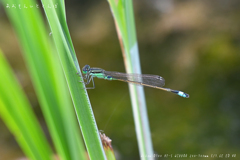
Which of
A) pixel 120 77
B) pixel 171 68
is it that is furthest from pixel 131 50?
pixel 171 68

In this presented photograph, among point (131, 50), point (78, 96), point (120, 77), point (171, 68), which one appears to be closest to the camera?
point (78, 96)

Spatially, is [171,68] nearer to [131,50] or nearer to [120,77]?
[120,77]

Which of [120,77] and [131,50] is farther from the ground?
[120,77]

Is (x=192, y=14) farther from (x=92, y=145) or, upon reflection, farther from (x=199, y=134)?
(x=92, y=145)

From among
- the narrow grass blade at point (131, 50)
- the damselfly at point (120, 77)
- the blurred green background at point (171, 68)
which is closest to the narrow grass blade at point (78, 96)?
the narrow grass blade at point (131, 50)

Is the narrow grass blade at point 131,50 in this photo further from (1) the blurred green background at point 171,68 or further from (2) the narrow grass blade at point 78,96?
(1) the blurred green background at point 171,68

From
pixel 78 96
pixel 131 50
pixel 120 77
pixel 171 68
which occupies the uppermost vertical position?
pixel 171 68

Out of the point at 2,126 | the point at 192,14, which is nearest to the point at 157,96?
the point at 192,14

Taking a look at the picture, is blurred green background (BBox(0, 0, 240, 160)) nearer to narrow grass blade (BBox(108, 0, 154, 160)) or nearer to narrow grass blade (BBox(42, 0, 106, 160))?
narrow grass blade (BBox(108, 0, 154, 160))

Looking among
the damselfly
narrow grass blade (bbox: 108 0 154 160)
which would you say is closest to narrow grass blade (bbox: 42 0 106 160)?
narrow grass blade (bbox: 108 0 154 160)
